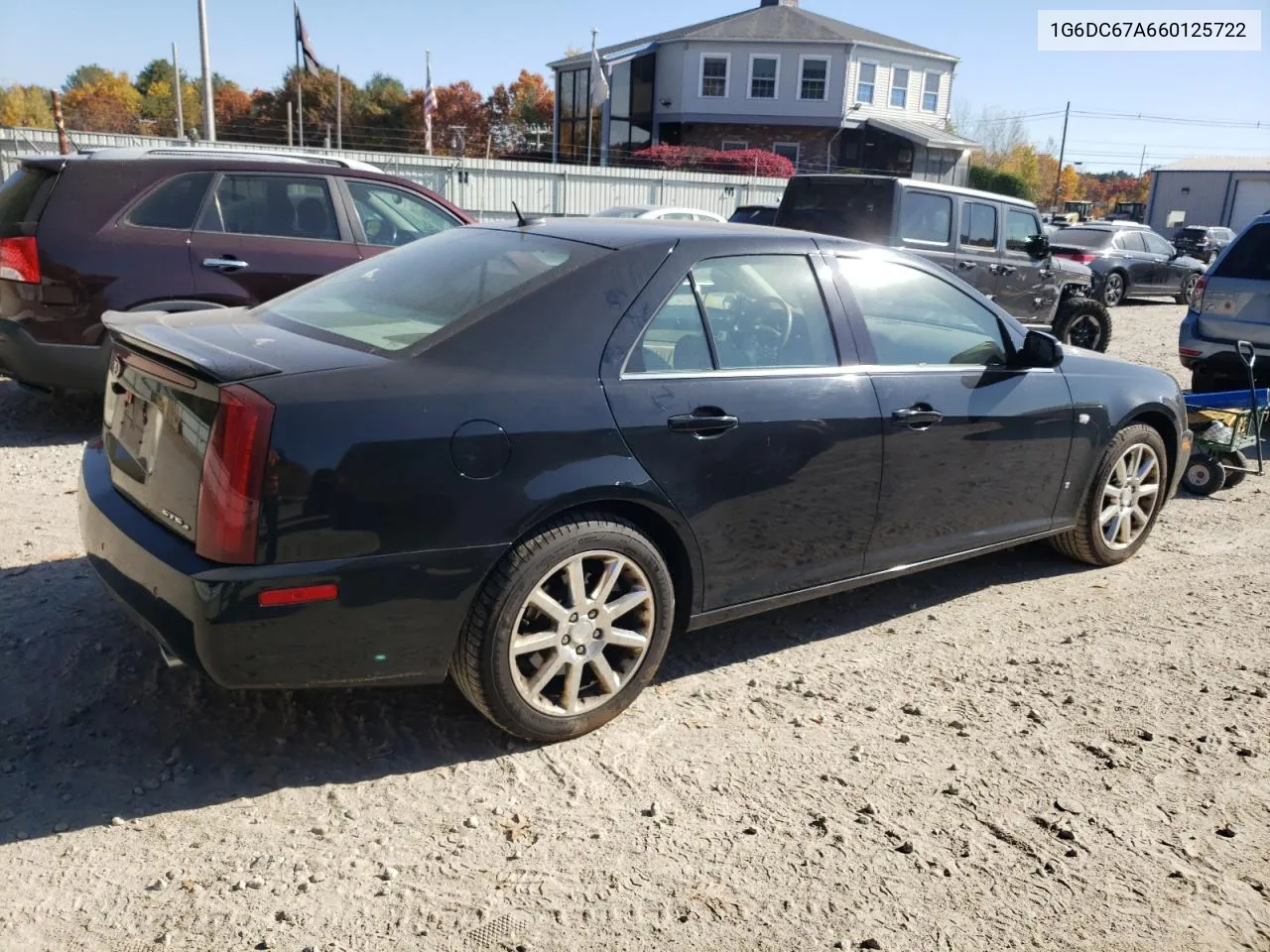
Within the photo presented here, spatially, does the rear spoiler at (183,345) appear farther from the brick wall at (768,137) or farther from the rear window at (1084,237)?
the brick wall at (768,137)

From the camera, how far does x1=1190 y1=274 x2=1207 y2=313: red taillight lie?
9008mm

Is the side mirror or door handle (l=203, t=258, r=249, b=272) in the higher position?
door handle (l=203, t=258, r=249, b=272)

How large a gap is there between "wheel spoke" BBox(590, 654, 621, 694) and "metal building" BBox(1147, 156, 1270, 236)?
5693 centimetres

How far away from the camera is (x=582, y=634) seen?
3.34m

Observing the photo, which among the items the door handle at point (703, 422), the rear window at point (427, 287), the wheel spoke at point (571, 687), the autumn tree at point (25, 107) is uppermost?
the autumn tree at point (25, 107)

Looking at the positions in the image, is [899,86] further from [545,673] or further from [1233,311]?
[545,673]

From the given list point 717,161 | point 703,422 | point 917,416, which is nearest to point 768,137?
point 717,161

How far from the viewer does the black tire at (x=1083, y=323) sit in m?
12.9

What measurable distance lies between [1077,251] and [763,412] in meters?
18.2

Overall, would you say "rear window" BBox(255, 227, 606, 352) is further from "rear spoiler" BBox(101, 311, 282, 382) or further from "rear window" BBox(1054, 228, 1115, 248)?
"rear window" BBox(1054, 228, 1115, 248)

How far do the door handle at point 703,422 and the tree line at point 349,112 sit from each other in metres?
47.9

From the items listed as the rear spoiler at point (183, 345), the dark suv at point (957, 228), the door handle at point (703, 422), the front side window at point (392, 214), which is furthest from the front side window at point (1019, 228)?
the rear spoiler at point (183, 345)

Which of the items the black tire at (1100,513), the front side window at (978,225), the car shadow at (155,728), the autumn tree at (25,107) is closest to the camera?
the car shadow at (155,728)

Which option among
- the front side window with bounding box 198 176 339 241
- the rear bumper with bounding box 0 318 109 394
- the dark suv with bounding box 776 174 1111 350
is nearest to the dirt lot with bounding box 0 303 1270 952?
the rear bumper with bounding box 0 318 109 394
